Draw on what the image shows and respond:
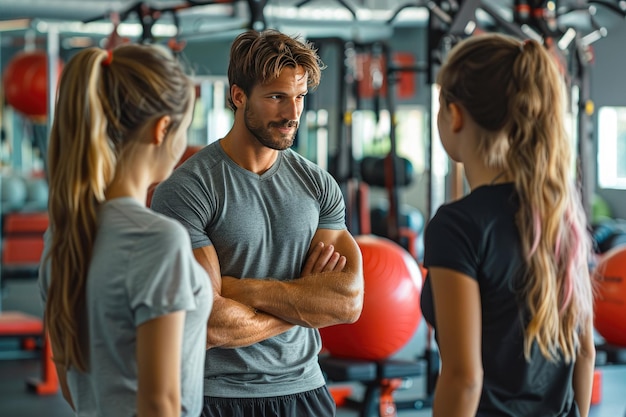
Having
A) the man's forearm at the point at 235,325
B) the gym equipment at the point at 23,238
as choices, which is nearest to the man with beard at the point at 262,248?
the man's forearm at the point at 235,325

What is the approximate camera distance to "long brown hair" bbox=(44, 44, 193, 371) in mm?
1552

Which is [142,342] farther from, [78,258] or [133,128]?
[133,128]

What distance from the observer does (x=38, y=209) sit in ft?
36.0

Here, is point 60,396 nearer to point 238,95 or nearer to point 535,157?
point 238,95

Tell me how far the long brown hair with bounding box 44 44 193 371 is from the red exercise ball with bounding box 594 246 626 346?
3284 millimetres

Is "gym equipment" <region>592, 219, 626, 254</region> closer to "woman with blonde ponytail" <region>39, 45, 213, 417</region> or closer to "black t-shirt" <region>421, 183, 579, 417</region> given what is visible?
"black t-shirt" <region>421, 183, 579, 417</region>

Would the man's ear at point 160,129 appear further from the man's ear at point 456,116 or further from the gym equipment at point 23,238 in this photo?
the gym equipment at point 23,238

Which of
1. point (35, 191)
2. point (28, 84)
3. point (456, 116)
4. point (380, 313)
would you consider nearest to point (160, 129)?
point (456, 116)

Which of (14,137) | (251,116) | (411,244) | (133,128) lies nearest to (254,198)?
(251,116)

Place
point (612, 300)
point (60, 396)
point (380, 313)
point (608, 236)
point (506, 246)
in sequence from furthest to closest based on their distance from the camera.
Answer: point (608, 236)
point (60, 396)
point (612, 300)
point (380, 313)
point (506, 246)

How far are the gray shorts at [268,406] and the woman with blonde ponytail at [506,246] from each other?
20.4 inches

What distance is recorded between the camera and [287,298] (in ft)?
7.03

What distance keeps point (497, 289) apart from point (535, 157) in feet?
0.84

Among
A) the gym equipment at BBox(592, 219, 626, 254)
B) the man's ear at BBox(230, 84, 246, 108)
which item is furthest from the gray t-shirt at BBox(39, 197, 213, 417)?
the gym equipment at BBox(592, 219, 626, 254)
